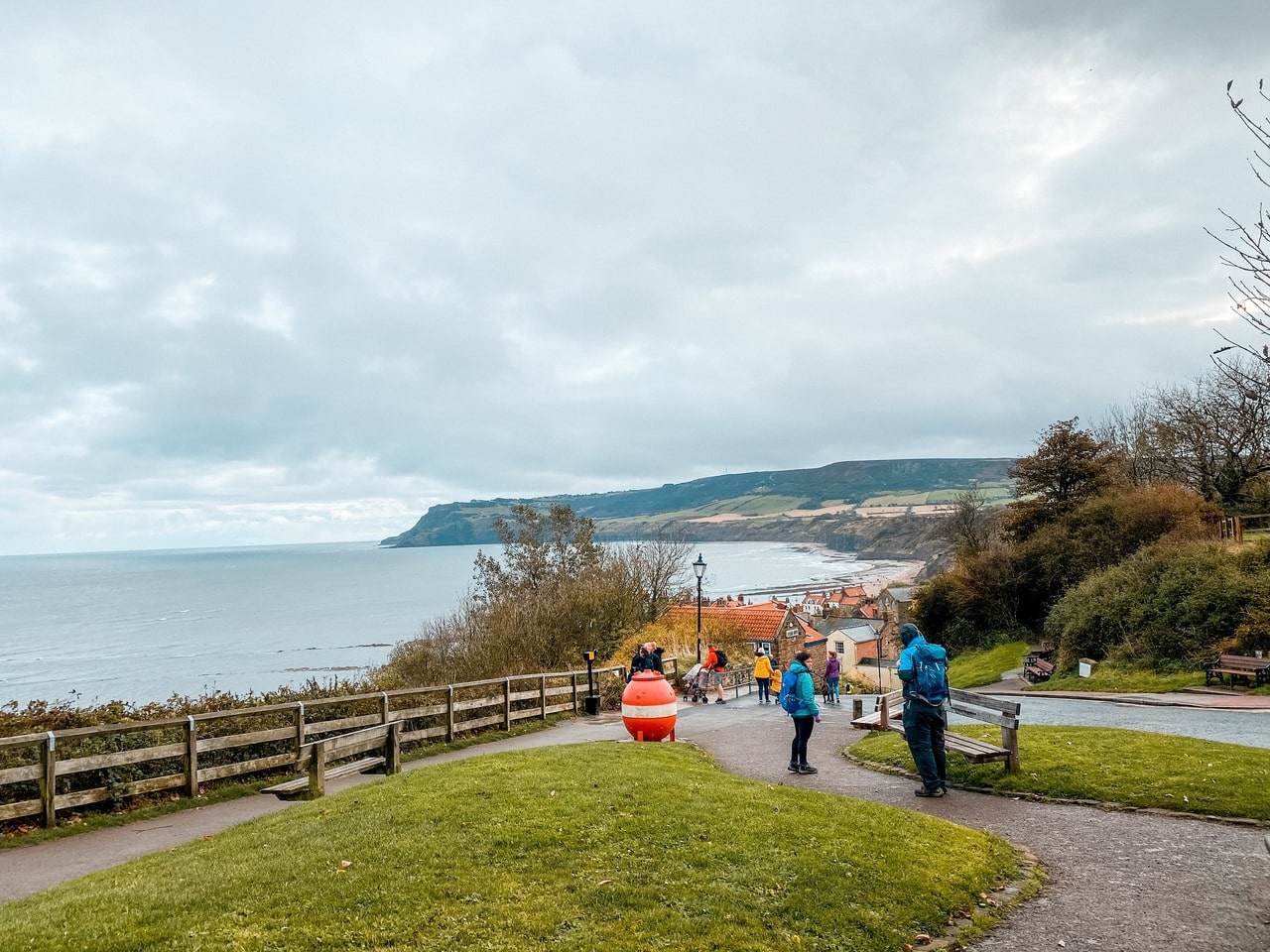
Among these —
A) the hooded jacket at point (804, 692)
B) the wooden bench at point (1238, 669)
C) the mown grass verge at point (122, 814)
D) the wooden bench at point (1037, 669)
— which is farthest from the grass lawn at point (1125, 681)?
the mown grass verge at point (122, 814)

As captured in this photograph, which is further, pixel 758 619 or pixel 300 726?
pixel 758 619

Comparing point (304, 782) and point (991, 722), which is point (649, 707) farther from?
point (304, 782)

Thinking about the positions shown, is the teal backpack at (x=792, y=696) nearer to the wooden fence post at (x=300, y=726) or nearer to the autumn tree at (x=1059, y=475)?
the wooden fence post at (x=300, y=726)

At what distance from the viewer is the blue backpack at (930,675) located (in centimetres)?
965

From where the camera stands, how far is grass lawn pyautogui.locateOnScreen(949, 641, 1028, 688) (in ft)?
101

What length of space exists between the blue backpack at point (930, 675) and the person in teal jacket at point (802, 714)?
1.98 meters

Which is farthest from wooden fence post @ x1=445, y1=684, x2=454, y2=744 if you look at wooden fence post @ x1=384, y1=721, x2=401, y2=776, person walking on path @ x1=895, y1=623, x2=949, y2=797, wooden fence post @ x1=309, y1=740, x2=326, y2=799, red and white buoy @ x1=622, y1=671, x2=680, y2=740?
person walking on path @ x1=895, y1=623, x2=949, y2=797

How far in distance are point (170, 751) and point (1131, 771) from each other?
13.1 meters

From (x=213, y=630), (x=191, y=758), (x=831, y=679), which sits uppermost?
(x=191, y=758)

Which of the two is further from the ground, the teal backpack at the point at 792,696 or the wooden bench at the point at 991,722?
the teal backpack at the point at 792,696

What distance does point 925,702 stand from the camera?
9766mm

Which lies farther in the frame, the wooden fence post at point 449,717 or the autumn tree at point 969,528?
the autumn tree at point 969,528

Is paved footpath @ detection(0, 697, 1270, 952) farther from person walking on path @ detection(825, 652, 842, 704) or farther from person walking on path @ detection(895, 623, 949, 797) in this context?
person walking on path @ detection(825, 652, 842, 704)

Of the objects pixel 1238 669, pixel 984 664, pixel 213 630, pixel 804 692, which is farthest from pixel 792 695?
pixel 213 630
